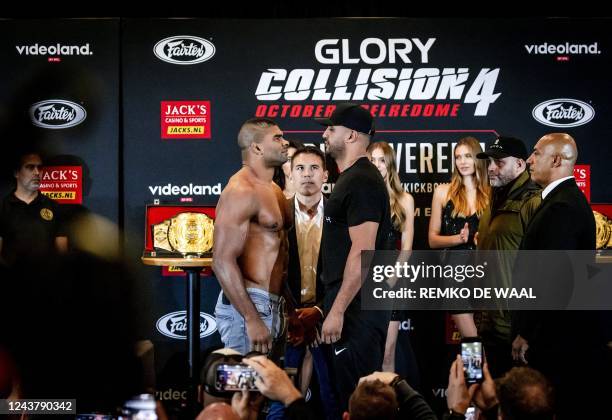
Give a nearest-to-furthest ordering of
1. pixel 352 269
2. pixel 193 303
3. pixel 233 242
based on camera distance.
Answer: pixel 352 269 < pixel 233 242 < pixel 193 303

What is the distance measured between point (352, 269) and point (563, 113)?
1958 millimetres

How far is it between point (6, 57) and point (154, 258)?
5.47 ft

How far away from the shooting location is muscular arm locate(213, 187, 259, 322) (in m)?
4.31

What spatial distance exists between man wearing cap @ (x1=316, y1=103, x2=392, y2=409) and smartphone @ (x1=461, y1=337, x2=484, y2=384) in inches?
46.1

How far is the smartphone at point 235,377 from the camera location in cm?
246

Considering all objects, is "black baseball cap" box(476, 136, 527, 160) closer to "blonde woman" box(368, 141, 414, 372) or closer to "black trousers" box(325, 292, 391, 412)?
"blonde woman" box(368, 141, 414, 372)

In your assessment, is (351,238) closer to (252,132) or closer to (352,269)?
(352,269)

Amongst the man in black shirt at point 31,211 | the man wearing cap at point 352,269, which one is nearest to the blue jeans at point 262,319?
the man wearing cap at point 352,269

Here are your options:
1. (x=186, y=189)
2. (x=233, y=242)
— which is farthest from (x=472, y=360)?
(x=186, y=189)

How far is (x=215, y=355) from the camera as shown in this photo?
2660 mm

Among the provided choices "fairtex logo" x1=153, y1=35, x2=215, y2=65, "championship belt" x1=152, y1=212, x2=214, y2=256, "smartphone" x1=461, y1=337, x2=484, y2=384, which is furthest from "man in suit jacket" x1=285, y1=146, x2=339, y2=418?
"smartphone" x1=461, y1=337, x2=484, y2=384

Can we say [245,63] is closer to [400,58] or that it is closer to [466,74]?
[400,58]

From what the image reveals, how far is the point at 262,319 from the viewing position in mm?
4383

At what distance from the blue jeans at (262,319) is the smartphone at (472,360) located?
1.55 meters
